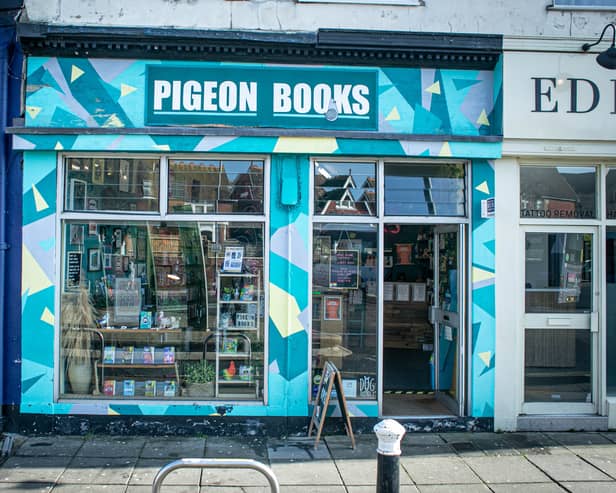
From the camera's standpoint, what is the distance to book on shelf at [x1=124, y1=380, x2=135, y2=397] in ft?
24.8

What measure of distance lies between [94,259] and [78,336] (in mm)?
937

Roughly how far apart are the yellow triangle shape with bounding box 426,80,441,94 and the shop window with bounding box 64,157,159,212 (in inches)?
134

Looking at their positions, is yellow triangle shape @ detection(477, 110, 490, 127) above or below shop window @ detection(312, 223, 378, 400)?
above

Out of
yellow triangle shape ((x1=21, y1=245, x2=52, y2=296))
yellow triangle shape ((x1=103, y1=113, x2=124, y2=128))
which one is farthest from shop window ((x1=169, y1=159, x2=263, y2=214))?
yellow triangle shape ((x1=21, y1=245, x2=52, y2=296))

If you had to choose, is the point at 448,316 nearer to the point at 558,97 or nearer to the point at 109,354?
the point at 558,97

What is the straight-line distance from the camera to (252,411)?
733 centimetres

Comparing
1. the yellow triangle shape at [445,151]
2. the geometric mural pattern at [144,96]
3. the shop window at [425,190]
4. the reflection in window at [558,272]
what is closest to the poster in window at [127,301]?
the geometric mural pattern at [144,96]

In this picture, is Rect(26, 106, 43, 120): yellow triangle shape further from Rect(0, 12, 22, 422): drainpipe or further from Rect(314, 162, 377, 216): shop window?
Rect(314, 162, 377, 216): shop window

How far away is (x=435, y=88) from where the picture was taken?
7629 millimetres

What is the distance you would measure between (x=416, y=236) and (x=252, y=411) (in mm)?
3862

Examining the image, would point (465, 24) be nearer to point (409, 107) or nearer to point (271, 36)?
point (409, 107)

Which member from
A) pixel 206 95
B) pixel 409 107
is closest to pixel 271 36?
pixel 206 95

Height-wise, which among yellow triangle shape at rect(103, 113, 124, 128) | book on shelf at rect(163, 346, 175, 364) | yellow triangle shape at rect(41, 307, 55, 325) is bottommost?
book on shelf at rect(163, 346, 175, 364)

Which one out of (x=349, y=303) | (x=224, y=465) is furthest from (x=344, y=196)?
(x=224, y=465)
